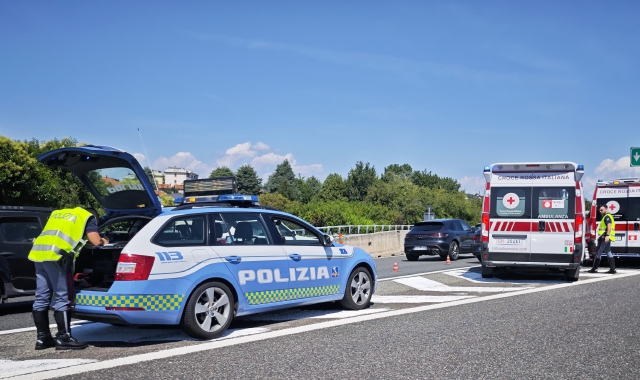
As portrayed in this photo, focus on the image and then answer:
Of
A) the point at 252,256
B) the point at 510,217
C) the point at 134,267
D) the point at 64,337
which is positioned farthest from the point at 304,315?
the point at 510,217

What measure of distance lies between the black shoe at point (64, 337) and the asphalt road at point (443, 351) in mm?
1184

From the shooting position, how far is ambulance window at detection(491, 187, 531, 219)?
13.9 meters

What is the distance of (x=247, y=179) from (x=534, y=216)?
108 metres

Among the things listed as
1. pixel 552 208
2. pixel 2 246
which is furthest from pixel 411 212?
pixel 2 246

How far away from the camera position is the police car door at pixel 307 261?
8.57 meters

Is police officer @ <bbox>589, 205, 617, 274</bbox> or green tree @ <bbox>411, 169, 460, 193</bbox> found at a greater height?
green tree @ <bbox>411, 169, 460, 193</bbox>

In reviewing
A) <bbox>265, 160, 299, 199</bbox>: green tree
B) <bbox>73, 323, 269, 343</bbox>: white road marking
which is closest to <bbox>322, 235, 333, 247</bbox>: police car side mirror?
<bbox>73, 323, 269, 343</bbox>: white road marking

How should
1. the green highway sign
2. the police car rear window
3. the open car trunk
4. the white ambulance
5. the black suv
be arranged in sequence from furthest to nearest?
the green highway sign
the police car rear window
the white ambulance
the black suv
the open car trunk

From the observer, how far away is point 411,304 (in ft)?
34.0

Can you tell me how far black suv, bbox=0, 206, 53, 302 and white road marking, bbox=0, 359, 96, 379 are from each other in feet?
11.8

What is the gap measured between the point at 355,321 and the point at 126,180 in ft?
11.6

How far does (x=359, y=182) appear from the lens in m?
97.0

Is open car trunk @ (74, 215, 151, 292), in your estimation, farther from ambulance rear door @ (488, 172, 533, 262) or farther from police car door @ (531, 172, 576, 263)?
police car door @ (531, 172, 576, 263)

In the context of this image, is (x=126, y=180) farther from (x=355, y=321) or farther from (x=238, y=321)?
(x=355, y=321)
